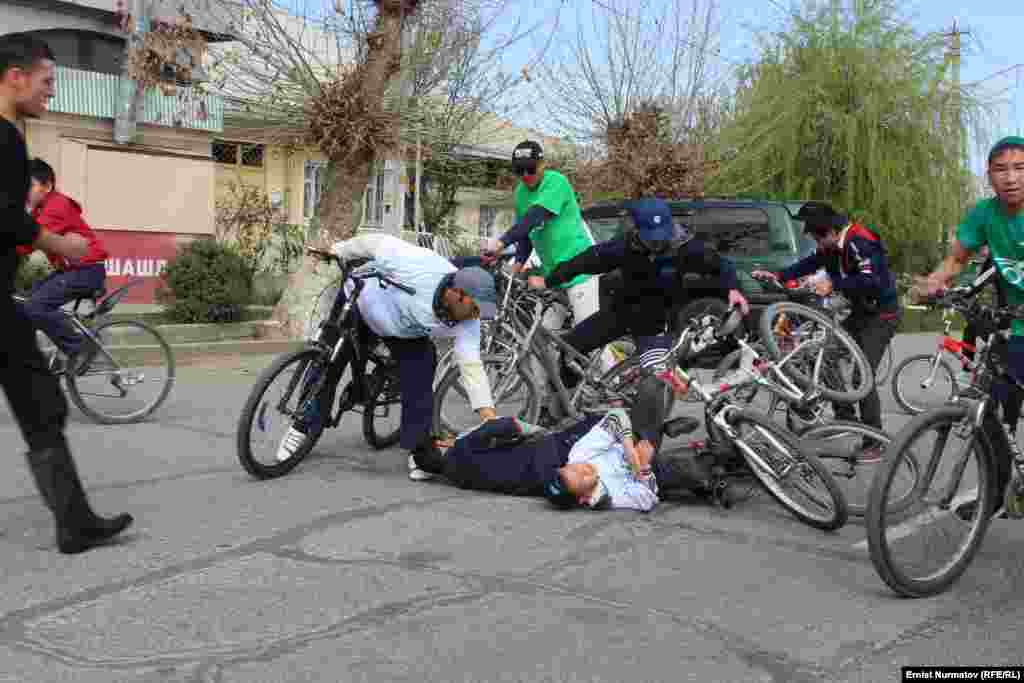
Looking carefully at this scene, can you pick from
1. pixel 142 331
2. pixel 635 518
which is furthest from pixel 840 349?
pixel 142 331

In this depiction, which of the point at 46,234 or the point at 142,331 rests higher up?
the point at 46,234

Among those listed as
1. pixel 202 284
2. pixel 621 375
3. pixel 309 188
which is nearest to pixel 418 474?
pixel 621 375

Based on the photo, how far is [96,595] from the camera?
414 cm

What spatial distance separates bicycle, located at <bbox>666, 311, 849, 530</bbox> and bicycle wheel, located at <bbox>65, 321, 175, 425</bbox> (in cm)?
421

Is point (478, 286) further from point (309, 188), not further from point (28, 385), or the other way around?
point (309, 188)

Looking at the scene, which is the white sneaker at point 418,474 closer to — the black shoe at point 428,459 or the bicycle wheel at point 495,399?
the black shoe at point 428,459

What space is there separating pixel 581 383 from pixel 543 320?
486 mm

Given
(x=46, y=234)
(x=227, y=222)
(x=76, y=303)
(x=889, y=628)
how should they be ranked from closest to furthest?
(x=889, y=628) < (x=46, y=234) < (x=76, y=303) < (x=227, y=222)

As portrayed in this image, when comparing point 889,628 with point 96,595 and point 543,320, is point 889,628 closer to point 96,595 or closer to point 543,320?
point 96,595

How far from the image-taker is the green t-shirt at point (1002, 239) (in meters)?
4.73

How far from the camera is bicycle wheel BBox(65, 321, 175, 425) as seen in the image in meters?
7.91

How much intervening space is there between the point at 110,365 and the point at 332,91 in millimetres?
6549

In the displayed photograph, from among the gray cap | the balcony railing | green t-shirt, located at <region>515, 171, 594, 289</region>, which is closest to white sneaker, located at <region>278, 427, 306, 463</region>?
the gray cap

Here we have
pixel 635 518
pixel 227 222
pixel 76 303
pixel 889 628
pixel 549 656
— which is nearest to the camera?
pixel 549 656
